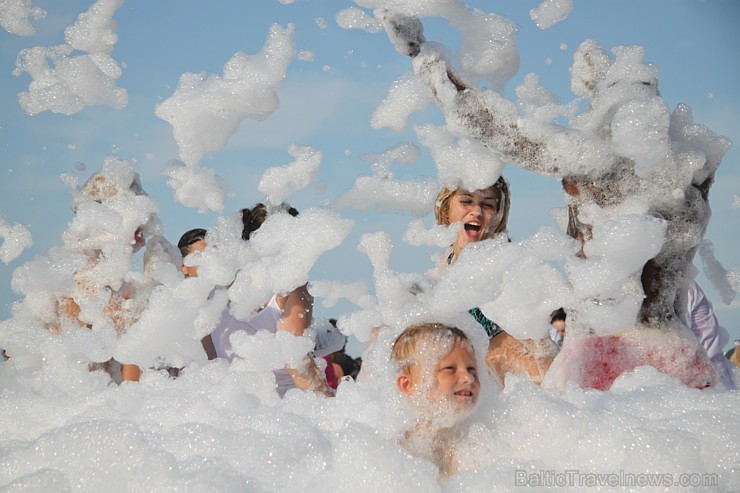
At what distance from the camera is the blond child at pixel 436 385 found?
91.9 inches

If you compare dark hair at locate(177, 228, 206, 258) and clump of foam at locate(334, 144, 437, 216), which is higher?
clump of foam at locate(334, 144, 437, 216)

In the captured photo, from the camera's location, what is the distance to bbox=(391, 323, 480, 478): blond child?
91.9 inches

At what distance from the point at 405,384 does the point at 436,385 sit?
105 millimetres

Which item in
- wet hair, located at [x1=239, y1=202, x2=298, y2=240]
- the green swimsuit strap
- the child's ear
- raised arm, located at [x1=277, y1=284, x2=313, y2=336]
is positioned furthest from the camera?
wet hair, located at [x1=239, y1=202, x2=298, y2=240]

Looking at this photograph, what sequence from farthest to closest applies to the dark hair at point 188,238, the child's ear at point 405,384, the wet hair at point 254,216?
the dark hair at point 188,238
the wet hair at point 254,216
the child's ear at point 405,384

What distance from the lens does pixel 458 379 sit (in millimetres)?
2436

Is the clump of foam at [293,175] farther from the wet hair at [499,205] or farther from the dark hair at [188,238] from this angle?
the dark hair at [188,238]

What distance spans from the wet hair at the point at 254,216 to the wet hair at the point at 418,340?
1.05m

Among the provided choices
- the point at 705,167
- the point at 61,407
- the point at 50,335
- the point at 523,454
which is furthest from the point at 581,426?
the point at 50,335

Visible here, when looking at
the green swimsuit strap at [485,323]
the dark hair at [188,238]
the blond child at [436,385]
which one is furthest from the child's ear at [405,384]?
the dark hair at [188,238]

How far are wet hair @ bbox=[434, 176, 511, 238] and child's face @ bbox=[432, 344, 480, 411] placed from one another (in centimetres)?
75

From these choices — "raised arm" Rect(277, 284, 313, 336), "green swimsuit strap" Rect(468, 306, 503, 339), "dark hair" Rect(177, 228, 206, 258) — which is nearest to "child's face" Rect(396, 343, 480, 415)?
"green swimsuit strap" Rect(468, 306, 503, 339)

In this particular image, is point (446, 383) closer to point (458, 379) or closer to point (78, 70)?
point (458, 379)

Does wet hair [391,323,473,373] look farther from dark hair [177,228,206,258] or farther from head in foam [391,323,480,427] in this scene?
dark hair [177,228,206,258]
